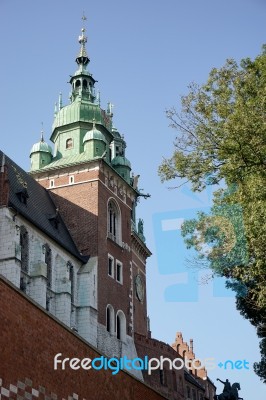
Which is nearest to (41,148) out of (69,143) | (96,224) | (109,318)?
(69,143)

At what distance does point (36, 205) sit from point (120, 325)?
29.0 ft

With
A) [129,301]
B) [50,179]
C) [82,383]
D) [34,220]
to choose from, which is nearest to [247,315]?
[82,383]

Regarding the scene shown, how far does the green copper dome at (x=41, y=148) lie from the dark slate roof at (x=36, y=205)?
3.09 m

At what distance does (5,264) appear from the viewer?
31391mm

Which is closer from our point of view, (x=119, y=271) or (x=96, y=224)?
(x=96, y=224)

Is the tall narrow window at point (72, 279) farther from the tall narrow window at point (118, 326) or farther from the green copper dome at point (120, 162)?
the green copper dome at point (120, 162)

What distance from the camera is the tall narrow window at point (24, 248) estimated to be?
33.5 m

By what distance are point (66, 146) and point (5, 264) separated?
1552 centimetres

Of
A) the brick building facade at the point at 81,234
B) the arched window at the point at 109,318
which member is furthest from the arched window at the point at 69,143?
the arched window at the point at 109,318

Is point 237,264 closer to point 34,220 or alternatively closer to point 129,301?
point 34,220

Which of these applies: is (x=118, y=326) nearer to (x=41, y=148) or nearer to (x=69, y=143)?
(x=41, y=148)

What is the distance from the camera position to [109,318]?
39.2 meters

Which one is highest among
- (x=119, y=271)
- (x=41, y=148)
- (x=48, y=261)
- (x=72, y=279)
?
(x=41, y=148)

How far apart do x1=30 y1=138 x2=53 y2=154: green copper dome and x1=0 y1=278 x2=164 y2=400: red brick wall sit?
26.2m
